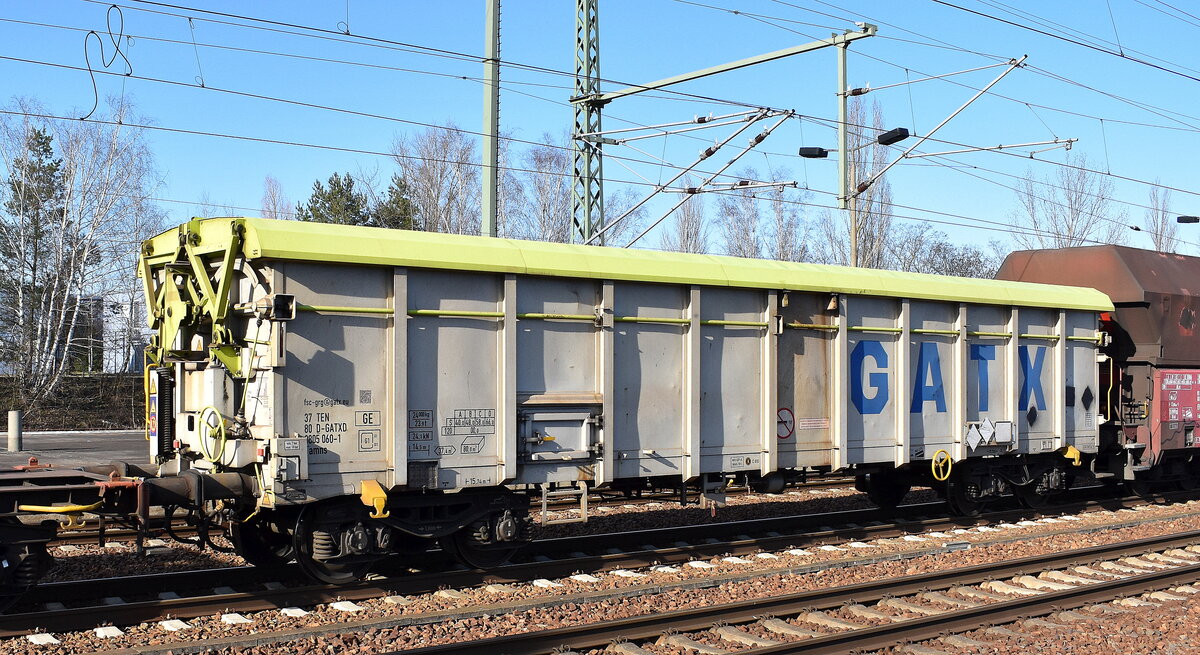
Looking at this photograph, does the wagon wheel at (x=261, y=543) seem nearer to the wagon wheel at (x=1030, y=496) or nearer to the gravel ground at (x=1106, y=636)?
the gravel ground at (x=1106, y=636)

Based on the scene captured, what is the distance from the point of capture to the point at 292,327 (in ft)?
28.2

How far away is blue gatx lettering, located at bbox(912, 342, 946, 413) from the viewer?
41.9 ft

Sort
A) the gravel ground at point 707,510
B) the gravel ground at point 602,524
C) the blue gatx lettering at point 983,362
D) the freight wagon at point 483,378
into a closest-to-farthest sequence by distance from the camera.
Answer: the freight wagon at point 483,378, the gravel ground at point 602,524, the gravel ground at point 707,510, the blue gatx lettering at point 983,362

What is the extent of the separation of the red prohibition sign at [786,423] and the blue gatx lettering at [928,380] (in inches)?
78.3

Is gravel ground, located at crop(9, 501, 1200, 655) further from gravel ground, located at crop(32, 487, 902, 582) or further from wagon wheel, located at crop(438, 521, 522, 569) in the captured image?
gravel ground, located at crop(32, 487, 902, 582)

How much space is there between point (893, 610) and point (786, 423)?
2966mm

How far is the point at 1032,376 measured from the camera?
46.0 ft

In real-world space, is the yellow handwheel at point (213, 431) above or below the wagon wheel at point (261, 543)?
above

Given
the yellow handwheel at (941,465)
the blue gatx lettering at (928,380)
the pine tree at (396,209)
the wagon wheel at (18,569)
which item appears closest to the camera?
the wagon wheel at (18,569)

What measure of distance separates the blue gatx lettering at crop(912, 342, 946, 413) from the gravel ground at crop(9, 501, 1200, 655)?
166cm

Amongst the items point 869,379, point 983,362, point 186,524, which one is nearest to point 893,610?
point 869,379

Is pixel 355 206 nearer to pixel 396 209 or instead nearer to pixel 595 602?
pixel 396 209

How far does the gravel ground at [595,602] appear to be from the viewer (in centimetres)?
762

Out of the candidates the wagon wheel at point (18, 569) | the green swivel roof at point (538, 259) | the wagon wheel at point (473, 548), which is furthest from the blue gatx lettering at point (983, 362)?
the wagon wheel at point (18, 569)
